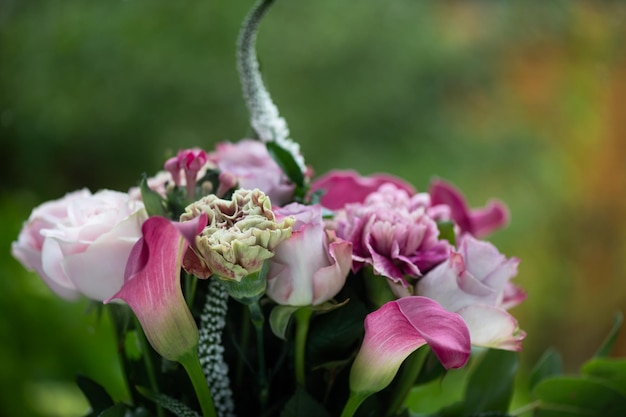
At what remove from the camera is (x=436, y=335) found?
25 centimetres

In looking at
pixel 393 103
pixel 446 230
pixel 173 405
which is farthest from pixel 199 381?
pixel 393 103

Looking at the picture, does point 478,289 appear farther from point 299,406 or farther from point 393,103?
point 393,103

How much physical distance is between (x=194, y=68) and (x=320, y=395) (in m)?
1.44

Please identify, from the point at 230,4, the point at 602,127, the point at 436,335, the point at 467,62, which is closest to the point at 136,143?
the point at 230,4

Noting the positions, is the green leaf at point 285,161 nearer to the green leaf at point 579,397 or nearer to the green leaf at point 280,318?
the green leaf at point 280,318

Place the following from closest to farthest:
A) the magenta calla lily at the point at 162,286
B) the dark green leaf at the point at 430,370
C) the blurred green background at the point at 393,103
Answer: the magenta calla lily at the point at 162,286 < the dark green leaf at the point at 430,370 < the blurred green background at the point at 393,103

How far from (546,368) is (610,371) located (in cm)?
5

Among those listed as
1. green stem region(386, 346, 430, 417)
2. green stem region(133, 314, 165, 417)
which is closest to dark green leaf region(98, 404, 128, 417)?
green stem region(133, 314, 165, 417)

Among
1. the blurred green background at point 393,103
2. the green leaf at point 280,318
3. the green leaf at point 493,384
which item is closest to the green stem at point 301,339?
the green leaf at point 280,318

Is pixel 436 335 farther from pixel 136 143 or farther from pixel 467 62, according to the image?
pixel 467 62

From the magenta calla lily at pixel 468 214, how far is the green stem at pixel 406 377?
9 centimetres

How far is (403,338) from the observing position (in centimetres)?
27

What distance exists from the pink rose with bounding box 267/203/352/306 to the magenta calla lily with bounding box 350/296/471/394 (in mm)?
23

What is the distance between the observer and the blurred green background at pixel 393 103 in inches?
62.7
